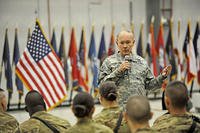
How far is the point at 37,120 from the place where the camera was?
3.11m

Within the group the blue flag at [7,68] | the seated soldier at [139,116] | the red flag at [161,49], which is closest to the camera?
the seated soldier at [139,116]

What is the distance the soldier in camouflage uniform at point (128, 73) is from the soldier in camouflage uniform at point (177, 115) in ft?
3.18

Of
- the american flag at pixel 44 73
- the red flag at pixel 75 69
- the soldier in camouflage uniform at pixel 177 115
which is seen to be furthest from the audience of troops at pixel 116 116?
the red flag at pixel 75 69

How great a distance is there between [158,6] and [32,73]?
263 inches

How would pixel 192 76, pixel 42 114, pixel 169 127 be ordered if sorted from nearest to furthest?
pixel 169 127 → pixel 42 114 → pixel 192 76

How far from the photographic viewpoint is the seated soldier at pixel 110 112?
324 centimetres

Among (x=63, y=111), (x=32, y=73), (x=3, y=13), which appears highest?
(x=3, y=13)

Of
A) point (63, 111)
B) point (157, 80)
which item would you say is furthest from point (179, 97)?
point (63, 111)

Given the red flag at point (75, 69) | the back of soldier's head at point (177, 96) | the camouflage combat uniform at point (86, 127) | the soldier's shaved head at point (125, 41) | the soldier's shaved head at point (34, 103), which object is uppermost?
the soldier's shaved head at point (125, 41)

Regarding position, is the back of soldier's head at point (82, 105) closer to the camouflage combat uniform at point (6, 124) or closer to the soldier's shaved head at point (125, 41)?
the camouflage combat uniform at point (6, 124)

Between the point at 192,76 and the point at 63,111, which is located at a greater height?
the point at 192,76

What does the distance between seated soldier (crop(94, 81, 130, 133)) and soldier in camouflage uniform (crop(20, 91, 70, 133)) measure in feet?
0.97

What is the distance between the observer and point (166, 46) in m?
11.0

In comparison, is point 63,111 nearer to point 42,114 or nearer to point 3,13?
point 3,13
